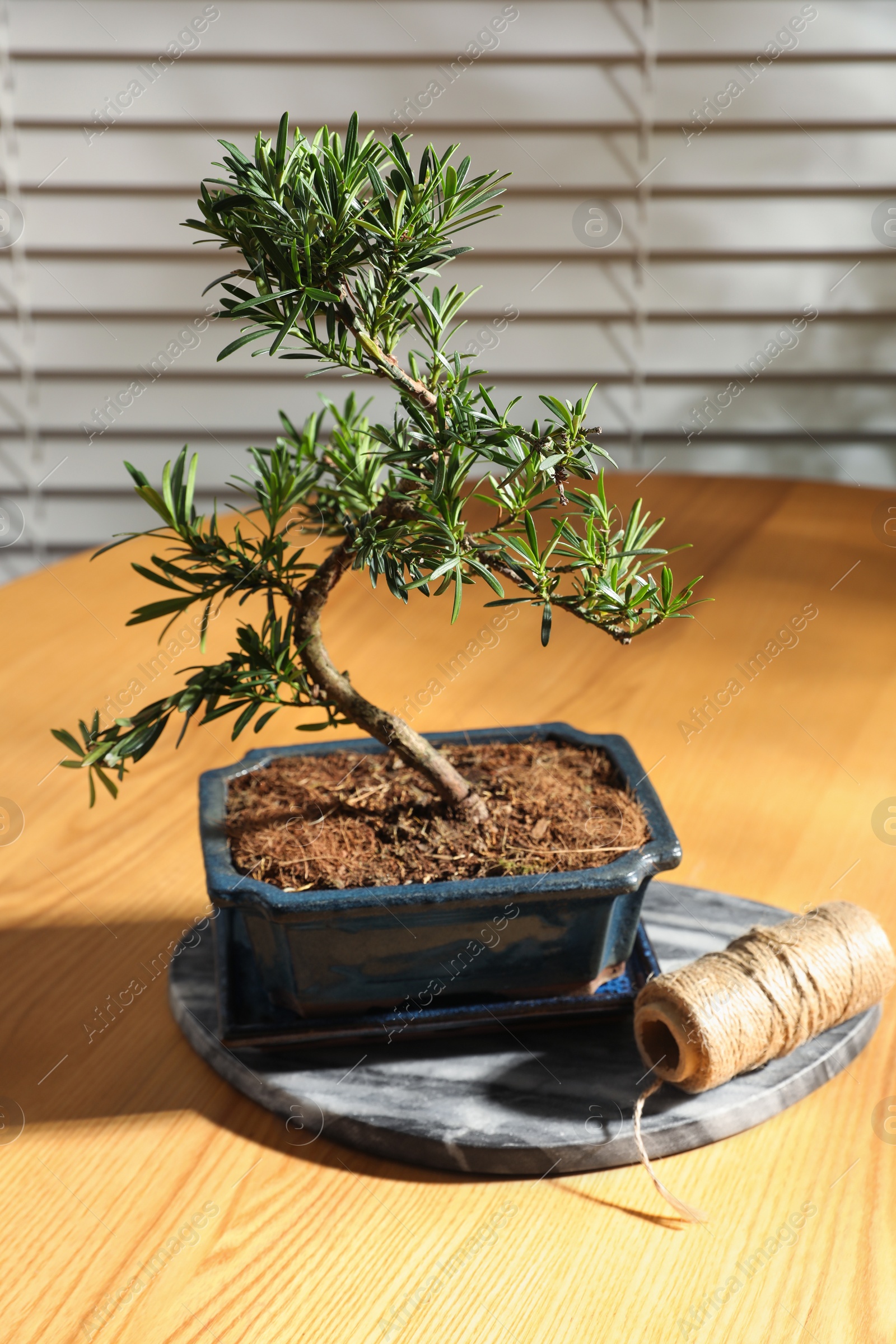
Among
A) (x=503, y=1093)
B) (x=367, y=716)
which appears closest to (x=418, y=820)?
(x=367, y=716)

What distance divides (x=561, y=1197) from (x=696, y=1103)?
4.7 inches

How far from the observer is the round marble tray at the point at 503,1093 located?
795 mm

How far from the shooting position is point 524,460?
28.4 inches

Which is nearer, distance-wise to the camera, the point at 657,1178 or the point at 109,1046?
the point at 657,1178

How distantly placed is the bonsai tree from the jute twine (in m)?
0.20

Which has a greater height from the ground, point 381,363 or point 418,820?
point 381,363

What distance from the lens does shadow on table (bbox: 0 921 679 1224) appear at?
830 mm

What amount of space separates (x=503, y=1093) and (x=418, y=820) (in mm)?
206

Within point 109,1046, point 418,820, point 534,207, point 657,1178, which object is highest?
point 534,207

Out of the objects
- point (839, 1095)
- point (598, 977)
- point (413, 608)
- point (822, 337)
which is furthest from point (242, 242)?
point (822, 337)

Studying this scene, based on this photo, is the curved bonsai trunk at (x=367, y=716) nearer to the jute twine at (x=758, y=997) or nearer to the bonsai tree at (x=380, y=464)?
the bonsai tree at (x=380, y=464)

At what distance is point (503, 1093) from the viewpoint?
2.75 ft

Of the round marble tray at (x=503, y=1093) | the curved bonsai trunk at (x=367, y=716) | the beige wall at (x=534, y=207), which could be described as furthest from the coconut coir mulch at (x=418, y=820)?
the beige wall at (x=534, y=207)

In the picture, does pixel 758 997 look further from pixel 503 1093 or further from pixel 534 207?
pixel 534 207
